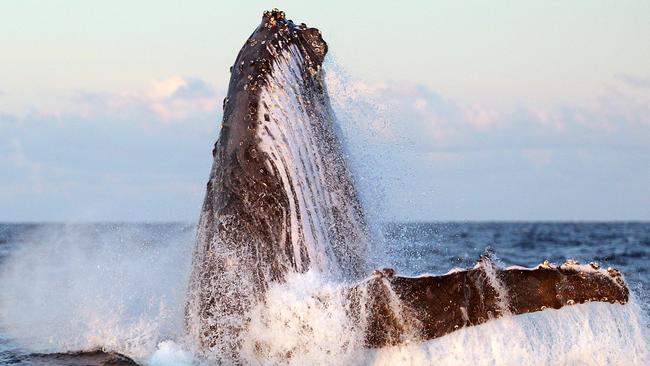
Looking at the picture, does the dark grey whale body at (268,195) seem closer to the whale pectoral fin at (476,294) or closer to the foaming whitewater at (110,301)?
the foaming whitewater at (110,301)

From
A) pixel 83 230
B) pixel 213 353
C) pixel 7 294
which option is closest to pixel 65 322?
pixel 213 353

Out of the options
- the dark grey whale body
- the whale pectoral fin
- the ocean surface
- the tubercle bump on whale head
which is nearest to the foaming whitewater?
the ocean surface

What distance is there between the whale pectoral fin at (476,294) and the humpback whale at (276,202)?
0.17 feet

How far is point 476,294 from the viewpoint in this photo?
20.9ft

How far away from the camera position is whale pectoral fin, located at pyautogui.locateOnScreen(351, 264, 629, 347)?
20.8 feet

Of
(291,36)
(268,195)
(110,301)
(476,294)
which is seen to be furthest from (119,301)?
(476,294)

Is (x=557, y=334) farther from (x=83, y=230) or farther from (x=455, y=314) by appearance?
(x=83, y=230)

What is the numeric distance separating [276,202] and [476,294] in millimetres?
1823

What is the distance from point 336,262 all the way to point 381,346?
1.15 metres

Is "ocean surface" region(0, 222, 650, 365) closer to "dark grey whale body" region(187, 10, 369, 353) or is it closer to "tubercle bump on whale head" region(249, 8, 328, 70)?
"dark grey whale body" region(187, 10, 369, 353)

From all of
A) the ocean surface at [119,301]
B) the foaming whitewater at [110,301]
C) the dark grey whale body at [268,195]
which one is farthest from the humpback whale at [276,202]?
the foaming whitewater at [110,301]

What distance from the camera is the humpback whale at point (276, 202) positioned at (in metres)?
7.27

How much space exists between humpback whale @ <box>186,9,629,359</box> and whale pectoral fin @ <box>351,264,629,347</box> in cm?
5

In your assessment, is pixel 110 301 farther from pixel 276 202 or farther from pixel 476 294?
pixel 476 294
